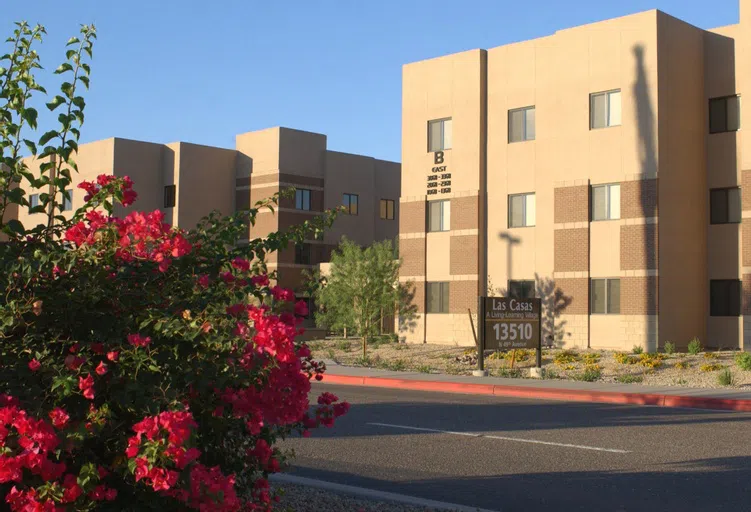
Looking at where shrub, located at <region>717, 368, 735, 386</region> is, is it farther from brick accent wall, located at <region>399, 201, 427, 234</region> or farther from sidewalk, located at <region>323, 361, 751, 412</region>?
brick accent wall, located at <region>399, 201, 427, 234</region>

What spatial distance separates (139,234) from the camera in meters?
4.82

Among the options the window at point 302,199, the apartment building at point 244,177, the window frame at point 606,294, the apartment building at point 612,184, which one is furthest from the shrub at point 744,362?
the window at point 302,199

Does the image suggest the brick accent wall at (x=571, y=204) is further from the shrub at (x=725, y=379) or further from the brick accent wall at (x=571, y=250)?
the shrub at (x=725, y=379)

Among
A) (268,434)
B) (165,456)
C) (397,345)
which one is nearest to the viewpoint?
(165,456)

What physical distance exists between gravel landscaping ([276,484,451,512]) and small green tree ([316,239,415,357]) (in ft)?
85.8

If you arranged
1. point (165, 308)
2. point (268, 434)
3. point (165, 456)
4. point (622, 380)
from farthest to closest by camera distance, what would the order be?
point (622, 380)
point (268, 434)
point (165, 308)
point (165, 456)

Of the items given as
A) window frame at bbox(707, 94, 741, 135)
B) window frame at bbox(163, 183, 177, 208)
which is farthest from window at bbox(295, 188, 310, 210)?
window frame at bbox(707, 94, 741, 135)

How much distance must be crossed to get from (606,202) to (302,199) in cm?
2363

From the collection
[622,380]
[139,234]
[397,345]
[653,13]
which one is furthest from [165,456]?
[397,345]

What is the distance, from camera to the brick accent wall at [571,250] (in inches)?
1266

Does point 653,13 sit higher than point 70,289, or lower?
higher

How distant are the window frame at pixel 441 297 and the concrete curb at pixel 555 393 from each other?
13.6 m

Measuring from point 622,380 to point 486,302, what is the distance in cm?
388

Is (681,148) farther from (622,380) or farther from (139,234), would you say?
(139,234)
